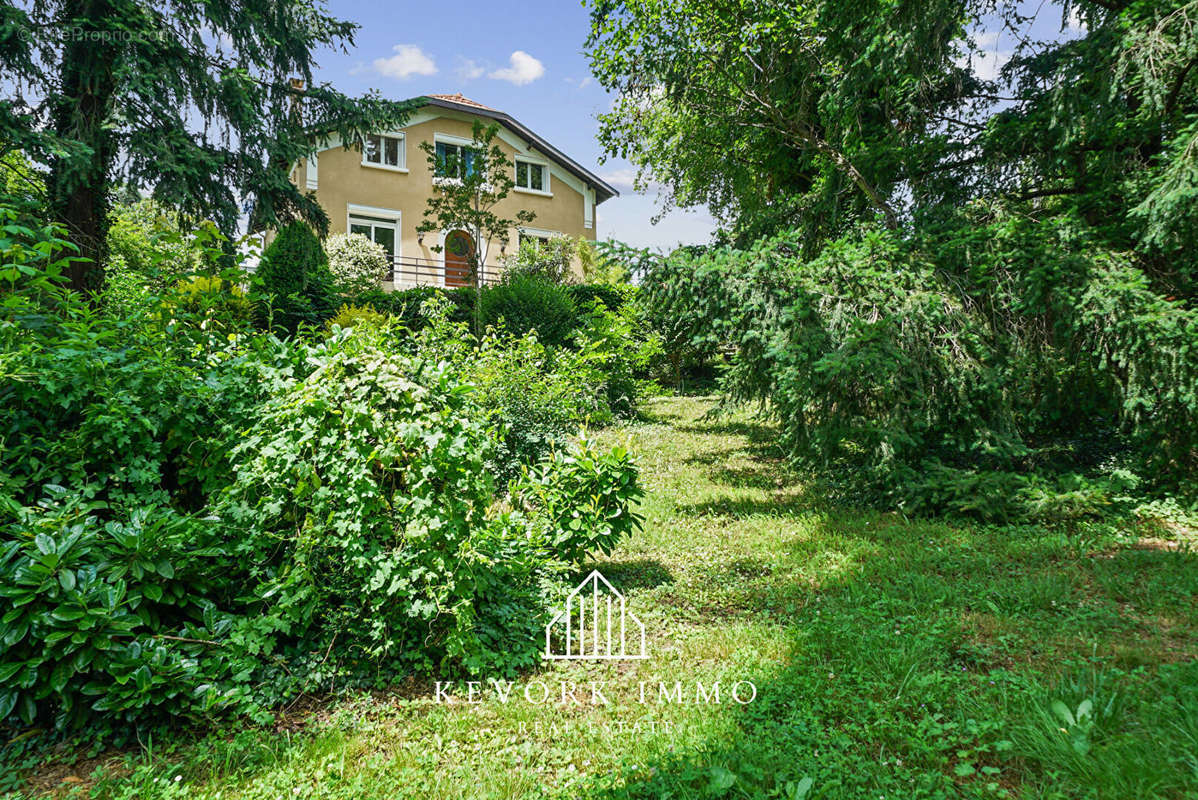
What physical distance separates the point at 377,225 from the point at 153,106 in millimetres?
10765

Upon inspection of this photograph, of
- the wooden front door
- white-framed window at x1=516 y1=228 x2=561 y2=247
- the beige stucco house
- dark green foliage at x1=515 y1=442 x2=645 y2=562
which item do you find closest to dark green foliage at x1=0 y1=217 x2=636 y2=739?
dark green foliage at x1=515 y1=442 x2=645 y2=562

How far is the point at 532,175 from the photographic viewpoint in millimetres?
23562

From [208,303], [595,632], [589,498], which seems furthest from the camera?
[589,498]

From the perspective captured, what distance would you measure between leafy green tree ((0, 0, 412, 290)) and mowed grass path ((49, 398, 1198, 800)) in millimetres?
8894

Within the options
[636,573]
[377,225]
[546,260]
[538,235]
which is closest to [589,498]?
[636,573]

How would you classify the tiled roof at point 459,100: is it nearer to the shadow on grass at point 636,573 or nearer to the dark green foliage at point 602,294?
the dark green foliage at point 602,294

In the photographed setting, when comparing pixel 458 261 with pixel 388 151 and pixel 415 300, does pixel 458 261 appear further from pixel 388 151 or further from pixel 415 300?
pixel 415 300

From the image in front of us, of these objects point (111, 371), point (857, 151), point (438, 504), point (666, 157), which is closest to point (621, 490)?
point (438, 504)

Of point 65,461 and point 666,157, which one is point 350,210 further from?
point 65,461

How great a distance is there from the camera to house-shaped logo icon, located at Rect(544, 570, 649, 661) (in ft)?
10.6

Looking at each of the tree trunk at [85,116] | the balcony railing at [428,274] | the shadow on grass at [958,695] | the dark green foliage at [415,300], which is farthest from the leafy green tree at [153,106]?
the shadow on grass at [958,695]

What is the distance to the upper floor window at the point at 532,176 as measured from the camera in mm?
23141

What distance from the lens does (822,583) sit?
4109 mm

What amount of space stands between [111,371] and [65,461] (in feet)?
1.48
